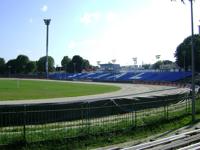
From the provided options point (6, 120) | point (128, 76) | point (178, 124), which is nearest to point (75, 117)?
point (6, 120)

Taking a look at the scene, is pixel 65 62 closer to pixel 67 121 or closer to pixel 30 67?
pixel 30 67

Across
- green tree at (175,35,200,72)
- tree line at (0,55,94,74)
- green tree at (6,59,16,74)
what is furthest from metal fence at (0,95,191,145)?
green tree at (6,59,16,74)

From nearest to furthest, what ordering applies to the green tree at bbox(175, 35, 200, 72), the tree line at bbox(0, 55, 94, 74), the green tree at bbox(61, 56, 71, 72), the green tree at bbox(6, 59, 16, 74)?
the green tree at bbox(175, 35, 200, 72), the tree line at bbox(0, 55, 94, 74), the green tree at bbox(6, 59, 16, 74), the green tree at bbox(61, 56, 71, 72)

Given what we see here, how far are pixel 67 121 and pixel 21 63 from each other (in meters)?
164

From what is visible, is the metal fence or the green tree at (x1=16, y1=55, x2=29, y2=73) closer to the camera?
the metal fence

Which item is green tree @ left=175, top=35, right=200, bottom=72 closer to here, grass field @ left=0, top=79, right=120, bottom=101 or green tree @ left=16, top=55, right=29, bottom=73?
grass field @ left=0, top=79, right=120, bottom=101

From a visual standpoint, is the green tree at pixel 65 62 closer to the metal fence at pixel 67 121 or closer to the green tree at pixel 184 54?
the green tree at pixel 184 54

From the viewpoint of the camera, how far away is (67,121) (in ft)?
63.2

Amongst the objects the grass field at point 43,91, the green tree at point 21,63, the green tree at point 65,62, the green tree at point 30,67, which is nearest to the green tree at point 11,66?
the green tree at point 21,63

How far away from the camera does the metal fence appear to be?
16141 millimetres

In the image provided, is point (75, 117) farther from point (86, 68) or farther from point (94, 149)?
point (86, 68)

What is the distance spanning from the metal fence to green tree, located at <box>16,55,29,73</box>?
160 m

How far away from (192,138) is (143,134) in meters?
3.79

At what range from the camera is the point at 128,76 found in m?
128
